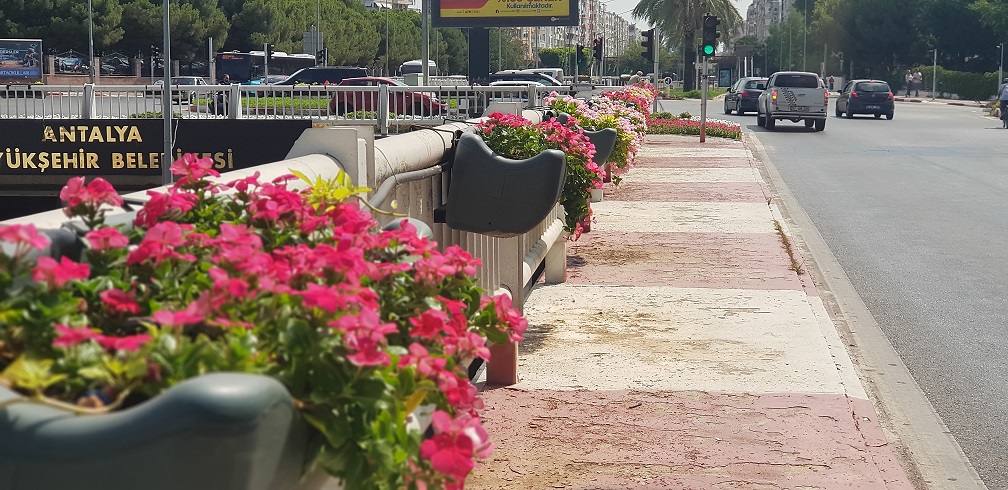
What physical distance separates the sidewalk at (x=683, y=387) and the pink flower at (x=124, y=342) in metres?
3.10

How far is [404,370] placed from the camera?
2.31m

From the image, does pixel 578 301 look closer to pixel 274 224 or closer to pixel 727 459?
pixel 727 459

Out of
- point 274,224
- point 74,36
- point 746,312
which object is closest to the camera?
point 274,224

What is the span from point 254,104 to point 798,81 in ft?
68.8

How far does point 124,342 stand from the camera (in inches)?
76.8

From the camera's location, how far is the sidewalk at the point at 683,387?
5195 mm

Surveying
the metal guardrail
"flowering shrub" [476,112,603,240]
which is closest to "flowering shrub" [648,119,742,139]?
the metal guardrail

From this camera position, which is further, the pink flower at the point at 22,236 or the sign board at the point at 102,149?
the sign board at the point at 102,149

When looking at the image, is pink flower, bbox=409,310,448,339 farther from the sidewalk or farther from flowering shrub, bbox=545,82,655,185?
flowering shrub, bbox=545,82,655,185

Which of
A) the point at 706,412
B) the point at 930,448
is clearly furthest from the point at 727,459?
the point at 930,448

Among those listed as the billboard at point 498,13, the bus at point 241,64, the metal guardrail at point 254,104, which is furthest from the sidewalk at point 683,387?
the bus at point 241,64

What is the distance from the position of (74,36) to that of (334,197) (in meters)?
70.6

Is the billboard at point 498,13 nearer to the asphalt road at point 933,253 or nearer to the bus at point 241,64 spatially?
the asphalt road at point 933,253

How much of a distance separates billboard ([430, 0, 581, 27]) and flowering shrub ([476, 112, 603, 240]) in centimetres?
3430
